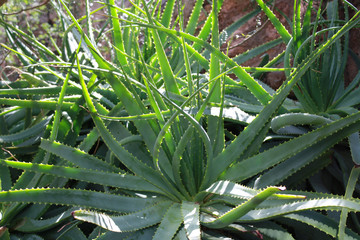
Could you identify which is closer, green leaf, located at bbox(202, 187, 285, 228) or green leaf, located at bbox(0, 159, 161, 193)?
green leaf, located at bbox(202, 187, 285, 228)

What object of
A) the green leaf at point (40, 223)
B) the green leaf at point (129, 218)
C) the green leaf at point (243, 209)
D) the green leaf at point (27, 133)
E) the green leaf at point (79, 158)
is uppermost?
the green leaf at point (27, 133)

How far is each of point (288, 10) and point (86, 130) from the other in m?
0.99

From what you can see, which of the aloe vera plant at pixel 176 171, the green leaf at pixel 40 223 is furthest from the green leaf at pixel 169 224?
the green leaf at pixel 40 223

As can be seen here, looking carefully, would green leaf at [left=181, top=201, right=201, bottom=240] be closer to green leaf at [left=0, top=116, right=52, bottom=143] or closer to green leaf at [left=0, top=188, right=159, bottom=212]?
green leaf at [left=0, top=188, right=159, bottom=212]

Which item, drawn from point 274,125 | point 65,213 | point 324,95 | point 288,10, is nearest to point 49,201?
point 65,213

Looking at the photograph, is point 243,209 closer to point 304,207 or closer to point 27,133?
point 304,207

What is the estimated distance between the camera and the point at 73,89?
1.14 metres

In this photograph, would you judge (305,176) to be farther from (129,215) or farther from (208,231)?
(129,215)

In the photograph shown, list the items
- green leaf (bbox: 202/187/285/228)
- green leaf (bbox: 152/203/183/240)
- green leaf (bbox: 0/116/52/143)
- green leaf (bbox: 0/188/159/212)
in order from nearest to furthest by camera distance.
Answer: green leaf (bbox: 202/187/285/228), green leaf (bbox: 152/203/183/240), green leaf (bbox: 0/188/159/212), green leaf (bbox: 0/116/52/143)

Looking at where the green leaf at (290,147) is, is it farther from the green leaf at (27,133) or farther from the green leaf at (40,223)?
the green leaf at (27,133)

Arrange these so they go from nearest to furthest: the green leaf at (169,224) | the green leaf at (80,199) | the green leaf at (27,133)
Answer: the green leaf at (169,224) → the green leaf at (80,199) → the green leaf at (27,133)

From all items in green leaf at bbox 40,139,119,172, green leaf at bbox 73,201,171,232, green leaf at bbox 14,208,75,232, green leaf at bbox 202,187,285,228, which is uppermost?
green leaf at bbox 40,139,119,172

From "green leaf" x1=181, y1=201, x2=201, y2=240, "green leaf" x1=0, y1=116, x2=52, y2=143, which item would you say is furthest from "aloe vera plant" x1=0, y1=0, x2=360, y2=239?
"green leaf" x1=0, y1=116, x2=52, y2=143

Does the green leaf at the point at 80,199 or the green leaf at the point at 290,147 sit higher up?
the green leaf at the point at 290,147
